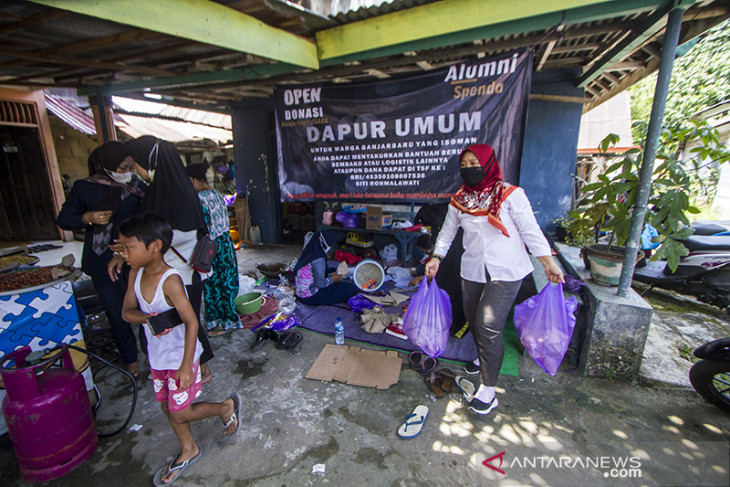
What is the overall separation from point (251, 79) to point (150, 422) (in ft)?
12.8

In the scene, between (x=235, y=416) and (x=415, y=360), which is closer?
(x=235, y=416)

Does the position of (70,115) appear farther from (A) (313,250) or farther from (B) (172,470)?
(B) (172,470)

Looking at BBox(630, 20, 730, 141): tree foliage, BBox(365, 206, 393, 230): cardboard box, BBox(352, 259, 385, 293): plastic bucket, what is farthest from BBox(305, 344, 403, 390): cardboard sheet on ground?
BBox(630, 20, 730, 141): tree foliage

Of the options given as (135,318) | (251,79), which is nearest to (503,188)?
(135,318)

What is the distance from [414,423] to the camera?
94.0 inches

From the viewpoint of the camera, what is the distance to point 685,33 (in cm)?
298

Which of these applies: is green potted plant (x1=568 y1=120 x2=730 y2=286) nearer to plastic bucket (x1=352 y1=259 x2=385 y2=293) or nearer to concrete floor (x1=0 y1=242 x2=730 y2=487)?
concrete floor (x1=0 y1=242 x2=730 y2=487)

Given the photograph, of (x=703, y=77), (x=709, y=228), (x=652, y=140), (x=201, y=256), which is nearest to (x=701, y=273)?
(x=709, y=228)

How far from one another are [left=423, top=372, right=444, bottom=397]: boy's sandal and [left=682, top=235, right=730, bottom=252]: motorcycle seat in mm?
4579

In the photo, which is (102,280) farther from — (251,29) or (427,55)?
(427,55)

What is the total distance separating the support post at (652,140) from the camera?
251cm

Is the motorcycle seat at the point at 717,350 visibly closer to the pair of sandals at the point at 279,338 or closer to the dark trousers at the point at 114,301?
the pair of sandals at the point at 279,338

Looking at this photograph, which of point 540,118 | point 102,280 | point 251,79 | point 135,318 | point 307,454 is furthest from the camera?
point 540,118

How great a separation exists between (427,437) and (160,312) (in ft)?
6.39
